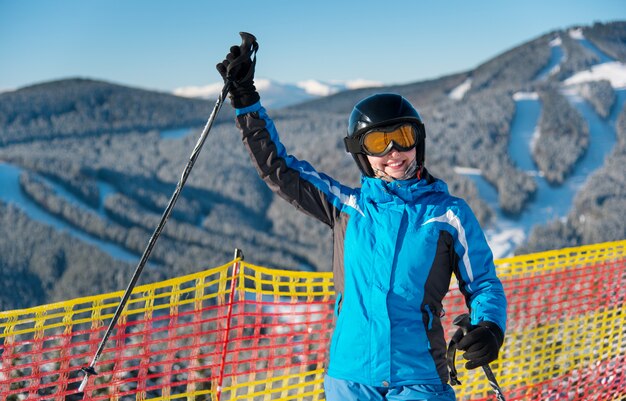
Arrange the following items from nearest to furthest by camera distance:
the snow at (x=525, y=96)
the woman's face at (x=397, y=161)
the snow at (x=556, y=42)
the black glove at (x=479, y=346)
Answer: the black glove at (x=479, y=346), the woman's face at (x=397, y=161), the snow at (x=525, y=96), the snow at (x=556, y=42)

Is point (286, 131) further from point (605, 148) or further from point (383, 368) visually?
point (383, 368)

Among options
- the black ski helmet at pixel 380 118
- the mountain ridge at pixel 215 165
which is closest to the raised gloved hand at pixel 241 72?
the black ski helmet at pixel 380 118

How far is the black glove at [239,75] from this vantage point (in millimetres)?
2256

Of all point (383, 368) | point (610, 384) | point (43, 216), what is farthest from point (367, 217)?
point (43, 216)

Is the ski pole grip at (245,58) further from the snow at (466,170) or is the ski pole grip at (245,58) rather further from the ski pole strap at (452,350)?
the snow at (466,170)

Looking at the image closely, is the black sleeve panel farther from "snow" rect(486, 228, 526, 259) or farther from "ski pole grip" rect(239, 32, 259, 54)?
"snow" rect(486, 228, 526, 259)

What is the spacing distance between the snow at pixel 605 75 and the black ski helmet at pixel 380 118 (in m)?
167

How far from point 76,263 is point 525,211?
247 ft

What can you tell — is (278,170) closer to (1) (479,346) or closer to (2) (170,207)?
(2) (170,207)

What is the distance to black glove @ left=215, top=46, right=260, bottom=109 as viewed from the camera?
7.40ft

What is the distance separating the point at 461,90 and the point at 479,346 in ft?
586

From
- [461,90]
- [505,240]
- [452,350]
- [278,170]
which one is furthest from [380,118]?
[461,90]

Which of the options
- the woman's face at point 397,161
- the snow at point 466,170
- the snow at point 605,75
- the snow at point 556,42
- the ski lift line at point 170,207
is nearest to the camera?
the woman's face at point 397,161

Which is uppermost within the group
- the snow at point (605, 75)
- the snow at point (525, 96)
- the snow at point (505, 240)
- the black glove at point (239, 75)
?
the snow at point (605, 75)
